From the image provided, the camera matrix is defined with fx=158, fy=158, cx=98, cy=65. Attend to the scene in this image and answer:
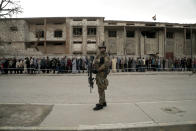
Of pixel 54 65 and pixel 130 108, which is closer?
pixel 130 108

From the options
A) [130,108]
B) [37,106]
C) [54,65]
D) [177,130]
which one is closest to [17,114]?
[37,106]

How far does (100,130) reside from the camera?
11.5ft

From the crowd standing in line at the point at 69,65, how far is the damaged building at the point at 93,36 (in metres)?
14.1

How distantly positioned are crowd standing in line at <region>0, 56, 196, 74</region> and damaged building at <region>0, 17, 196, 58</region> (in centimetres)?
1414

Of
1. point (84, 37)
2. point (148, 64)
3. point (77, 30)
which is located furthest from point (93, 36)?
point (148, 64)

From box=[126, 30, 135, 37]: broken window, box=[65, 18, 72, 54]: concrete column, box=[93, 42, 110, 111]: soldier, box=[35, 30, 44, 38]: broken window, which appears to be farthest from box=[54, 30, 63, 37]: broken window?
box=[93, 42, 110, 111]: soldier

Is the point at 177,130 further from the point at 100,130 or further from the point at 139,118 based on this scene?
the point at 100,130

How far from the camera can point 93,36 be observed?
35.9 meters

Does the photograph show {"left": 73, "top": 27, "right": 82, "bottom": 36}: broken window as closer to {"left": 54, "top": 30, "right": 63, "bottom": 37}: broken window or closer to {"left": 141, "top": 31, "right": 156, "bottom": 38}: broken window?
{"left": 54, "top": 30, "right": 63, "bottom": 37}: broken window

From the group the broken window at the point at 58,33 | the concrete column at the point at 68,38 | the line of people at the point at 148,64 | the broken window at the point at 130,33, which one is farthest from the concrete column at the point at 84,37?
the line of people at the point at 148,64

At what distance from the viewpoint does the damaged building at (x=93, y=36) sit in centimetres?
3562

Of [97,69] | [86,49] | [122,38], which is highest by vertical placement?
[122,38]

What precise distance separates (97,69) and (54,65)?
13505 mm

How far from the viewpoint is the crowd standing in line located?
1695 cm
